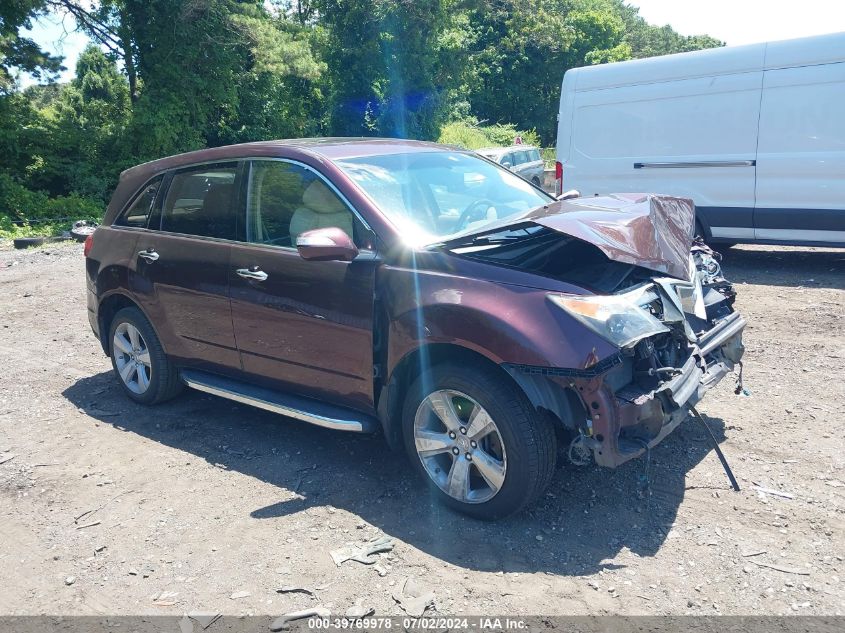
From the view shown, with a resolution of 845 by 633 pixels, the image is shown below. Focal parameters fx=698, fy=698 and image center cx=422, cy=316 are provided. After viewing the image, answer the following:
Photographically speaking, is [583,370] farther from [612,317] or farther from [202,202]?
[202,202]

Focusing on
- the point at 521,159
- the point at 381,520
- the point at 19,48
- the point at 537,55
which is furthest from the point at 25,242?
the point at 537,55

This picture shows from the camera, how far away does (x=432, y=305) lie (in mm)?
3514

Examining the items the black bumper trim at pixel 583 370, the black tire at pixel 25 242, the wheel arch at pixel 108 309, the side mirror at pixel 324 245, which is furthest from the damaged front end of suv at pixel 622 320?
the black tire at pixel 25 242

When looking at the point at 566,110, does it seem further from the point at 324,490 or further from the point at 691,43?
the point at 691,43

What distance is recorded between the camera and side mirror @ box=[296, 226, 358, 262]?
3.60 m

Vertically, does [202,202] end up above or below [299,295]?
above

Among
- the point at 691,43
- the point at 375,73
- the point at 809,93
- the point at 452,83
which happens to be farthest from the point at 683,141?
the point at 691,43

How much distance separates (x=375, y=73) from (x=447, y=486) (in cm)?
2409

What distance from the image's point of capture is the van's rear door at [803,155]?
7.93 meters

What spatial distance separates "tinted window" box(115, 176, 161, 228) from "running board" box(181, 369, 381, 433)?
1232mm

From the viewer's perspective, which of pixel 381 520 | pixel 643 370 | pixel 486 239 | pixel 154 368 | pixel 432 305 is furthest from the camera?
pixel 154 368

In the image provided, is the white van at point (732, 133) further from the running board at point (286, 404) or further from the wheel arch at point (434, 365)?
the running board at point (286, 404)

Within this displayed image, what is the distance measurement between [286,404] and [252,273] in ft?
2.73

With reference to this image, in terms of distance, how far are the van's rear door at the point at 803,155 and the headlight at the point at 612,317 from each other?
6.08 m
